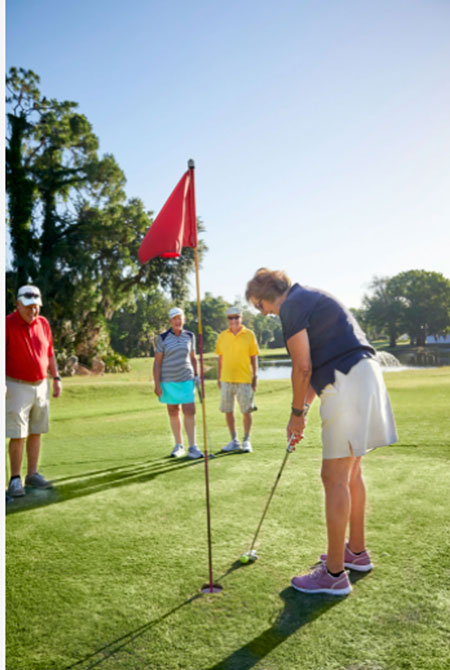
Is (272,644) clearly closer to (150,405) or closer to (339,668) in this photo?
(339,668)

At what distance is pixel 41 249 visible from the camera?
26.4 meters

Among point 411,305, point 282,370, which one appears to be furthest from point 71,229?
point 411,305

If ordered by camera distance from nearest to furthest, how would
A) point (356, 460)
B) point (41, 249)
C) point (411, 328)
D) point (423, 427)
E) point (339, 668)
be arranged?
point (339, 668), point (356, 460), point (423, 427), point (41, 249), point (411, 328)

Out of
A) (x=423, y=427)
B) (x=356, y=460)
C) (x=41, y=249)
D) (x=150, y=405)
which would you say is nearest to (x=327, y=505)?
(x=356, y=460)

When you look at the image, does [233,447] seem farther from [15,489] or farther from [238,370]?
[15,489]

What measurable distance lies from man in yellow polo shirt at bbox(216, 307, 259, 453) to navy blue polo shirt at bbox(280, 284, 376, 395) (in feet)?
13.3

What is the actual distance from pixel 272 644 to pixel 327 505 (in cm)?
81

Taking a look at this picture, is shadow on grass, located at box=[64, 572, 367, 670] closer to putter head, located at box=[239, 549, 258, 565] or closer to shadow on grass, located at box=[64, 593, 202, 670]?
shadow on grass, located at box=[64, 593, 202, 670]

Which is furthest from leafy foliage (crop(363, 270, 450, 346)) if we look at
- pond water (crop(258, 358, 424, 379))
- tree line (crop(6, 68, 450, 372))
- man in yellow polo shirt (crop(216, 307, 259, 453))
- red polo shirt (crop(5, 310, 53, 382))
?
red polo shirt (crop(5, 310, 53, 382))

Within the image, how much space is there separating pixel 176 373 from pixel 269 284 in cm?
371

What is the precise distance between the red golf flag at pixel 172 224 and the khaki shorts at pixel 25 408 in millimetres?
2443

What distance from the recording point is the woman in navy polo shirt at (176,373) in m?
6.69

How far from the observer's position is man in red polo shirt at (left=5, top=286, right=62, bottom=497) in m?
5.05

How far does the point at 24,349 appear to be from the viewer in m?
5.12
